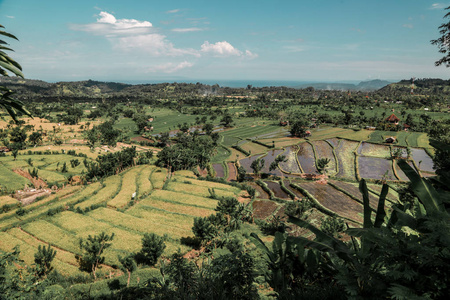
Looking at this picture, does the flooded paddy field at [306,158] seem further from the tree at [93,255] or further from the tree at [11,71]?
the tree at [11,71]

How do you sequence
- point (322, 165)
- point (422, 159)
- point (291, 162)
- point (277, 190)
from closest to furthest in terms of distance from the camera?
point (277, 190), point (322, 165), point (422, 159), point (291, 162)

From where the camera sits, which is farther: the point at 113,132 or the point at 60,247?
the point at 113,132

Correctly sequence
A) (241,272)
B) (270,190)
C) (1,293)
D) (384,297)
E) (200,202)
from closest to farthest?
(384,297) → (241,272) → (1,293) → (200,202) → (270,190)

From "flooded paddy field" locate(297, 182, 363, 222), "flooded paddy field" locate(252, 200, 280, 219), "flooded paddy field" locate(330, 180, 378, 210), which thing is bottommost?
"flooded paddy field" locate(252, 200, 280, 219)

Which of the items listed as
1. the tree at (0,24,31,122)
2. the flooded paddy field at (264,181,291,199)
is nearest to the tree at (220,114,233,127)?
the flooded paddy field at (264,181,291,199)

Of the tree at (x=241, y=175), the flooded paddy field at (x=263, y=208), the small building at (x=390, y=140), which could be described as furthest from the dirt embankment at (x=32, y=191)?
the small building at (x=390, y=140)

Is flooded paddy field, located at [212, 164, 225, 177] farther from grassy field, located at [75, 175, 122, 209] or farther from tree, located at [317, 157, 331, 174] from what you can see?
tree, located at [317, 157, 331, 174]

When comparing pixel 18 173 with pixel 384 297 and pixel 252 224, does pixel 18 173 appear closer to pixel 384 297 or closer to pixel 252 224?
pixel 252 224

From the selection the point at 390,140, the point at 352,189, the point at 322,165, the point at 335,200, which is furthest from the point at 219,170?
the point at 390,140

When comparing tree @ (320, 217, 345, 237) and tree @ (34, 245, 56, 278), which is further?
tree @ (320, 217, 345, 237)

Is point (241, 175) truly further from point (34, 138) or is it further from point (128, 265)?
point (34, 138)

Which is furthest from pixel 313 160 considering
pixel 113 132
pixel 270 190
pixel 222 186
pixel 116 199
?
pixel 113 132
